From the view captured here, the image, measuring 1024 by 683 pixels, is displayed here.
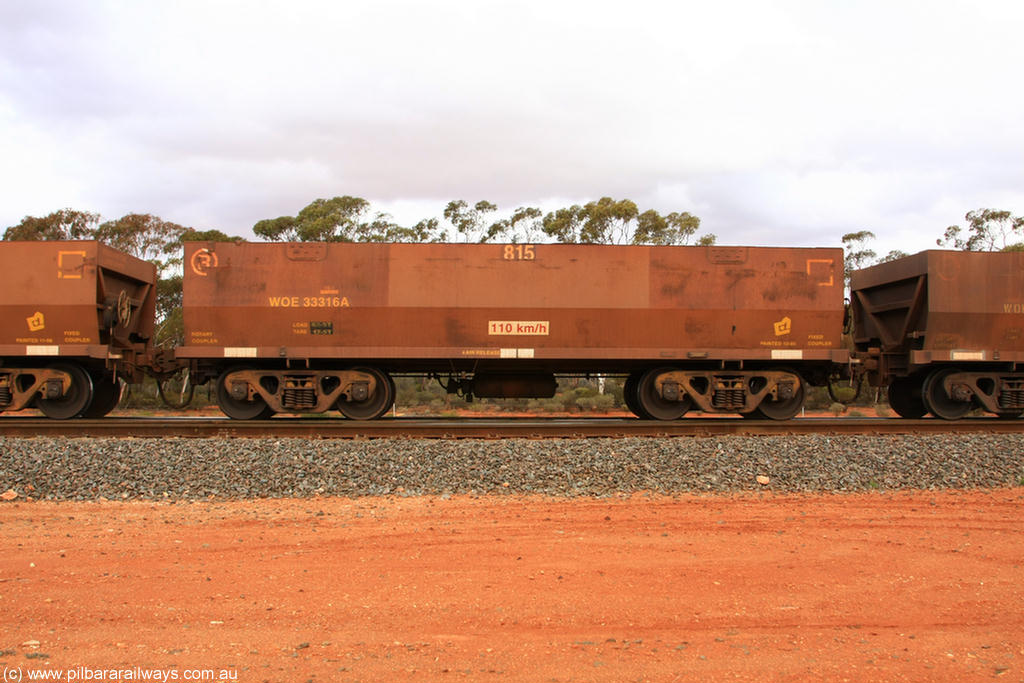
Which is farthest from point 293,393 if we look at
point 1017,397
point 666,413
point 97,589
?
point 1017,397

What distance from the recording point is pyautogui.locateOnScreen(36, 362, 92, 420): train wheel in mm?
11148

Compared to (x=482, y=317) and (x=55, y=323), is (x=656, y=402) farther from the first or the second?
(x=55, y=323)

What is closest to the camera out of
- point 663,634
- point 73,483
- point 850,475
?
point 663,634

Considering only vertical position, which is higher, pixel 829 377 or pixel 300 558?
pixel 829 377

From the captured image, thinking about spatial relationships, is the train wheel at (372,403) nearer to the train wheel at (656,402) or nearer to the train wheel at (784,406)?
the train wheel at (656,402)

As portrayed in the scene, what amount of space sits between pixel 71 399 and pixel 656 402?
1009cm

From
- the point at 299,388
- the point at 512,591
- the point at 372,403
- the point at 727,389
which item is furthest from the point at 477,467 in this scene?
the point at 727,389

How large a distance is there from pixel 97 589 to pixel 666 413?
30.4ft

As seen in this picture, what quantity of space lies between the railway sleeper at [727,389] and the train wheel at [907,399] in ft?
9.10

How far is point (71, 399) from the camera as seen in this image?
1123 cm

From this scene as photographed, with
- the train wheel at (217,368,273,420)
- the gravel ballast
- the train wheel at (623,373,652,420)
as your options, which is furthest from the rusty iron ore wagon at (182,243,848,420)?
the gravel ballast

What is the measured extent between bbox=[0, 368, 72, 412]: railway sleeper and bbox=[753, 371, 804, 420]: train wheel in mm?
11885

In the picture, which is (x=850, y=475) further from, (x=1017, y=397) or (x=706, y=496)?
(x=1017, y=397)

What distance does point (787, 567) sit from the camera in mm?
4578
